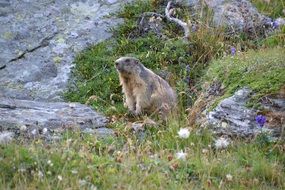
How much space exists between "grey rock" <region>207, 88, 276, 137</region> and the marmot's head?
5.45ft

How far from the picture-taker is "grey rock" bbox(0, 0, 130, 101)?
34.3 feet

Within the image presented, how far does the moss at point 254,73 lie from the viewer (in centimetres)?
827

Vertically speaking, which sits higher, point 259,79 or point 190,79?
point 259,79

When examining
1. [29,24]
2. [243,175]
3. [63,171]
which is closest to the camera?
[63,171]

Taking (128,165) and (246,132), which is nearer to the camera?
(128,165)

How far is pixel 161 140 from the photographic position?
25.4ft

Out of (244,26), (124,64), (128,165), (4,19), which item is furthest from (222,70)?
(4,19)

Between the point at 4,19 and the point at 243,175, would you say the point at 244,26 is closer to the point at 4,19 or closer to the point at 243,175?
the point at 4,19

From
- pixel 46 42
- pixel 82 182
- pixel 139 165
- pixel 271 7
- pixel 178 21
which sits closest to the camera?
pixel 82 182

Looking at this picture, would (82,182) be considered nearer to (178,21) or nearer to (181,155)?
(181,155)

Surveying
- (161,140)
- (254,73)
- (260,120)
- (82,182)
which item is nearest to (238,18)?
(254,73)

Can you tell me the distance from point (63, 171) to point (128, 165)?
0.68 meters

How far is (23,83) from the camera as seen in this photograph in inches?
411

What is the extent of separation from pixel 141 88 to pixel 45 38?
99.7 inches
